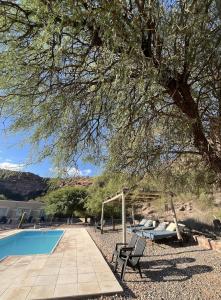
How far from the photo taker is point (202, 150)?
4258mm

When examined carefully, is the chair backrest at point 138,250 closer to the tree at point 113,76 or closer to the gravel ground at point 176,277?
the gravel ground at point 176,277

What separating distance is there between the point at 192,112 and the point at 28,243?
15.3m

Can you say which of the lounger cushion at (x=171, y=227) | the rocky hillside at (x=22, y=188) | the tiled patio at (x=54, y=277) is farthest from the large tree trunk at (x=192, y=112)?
the rocky hillside at (x=22, y=188)

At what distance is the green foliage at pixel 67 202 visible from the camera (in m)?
29.9

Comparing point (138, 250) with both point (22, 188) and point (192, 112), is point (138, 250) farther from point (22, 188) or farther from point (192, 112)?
point (22, 188)

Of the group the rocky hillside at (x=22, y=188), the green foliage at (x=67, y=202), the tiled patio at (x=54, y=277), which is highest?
the rocky hillside at (x=22, y=188)

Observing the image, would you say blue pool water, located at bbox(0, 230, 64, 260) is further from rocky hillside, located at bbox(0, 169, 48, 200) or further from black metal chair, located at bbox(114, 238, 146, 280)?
rocky hillside, located at bbox(0, 169, 48, 200)

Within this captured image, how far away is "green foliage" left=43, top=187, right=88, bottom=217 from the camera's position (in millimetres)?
29891

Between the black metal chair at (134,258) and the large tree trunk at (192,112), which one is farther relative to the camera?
the black metal chair at (134,258)

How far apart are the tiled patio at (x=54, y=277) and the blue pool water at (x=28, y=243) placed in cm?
447

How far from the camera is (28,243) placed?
1681 centimetres

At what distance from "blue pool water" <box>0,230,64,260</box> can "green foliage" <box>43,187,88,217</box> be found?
346 inches

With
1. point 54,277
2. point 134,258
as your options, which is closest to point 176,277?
point 134,258

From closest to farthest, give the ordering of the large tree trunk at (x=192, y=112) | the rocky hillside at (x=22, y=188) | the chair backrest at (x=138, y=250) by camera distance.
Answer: the large tree trunk at (x=192, y=112) → the chair backrest at (x=138, y=250) → the rocky hillside at (x=22, y=188)
